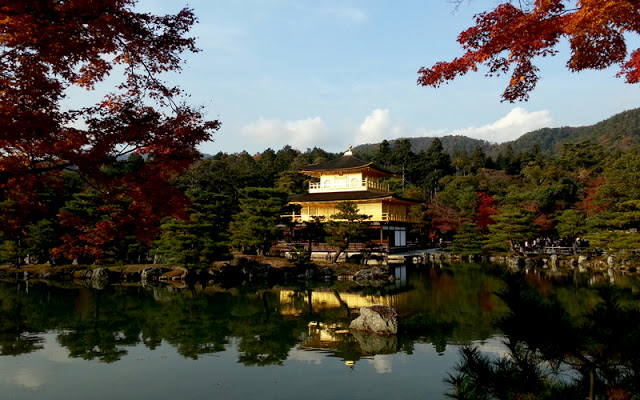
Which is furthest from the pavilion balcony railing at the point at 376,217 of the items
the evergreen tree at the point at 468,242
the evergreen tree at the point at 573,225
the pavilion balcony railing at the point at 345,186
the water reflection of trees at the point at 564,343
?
the water reflection of trees at the point at 564,343

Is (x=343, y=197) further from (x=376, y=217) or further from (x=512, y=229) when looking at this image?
(x=512, y=229)

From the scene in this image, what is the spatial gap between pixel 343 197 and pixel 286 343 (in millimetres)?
21964

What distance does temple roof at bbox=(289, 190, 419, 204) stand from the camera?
2992 cm

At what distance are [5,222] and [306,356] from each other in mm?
5264

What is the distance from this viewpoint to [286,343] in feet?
30.4

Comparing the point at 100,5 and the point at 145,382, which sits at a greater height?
the point at 100,5

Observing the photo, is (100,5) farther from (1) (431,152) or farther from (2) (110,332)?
(1) (431,152)

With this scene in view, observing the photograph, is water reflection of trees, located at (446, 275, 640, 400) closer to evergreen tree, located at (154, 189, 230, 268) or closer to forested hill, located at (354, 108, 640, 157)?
evergreen tree, located at (154, 189, 230, 268)

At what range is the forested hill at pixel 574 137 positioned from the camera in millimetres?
83500

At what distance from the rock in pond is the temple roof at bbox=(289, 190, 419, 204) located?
19924mm

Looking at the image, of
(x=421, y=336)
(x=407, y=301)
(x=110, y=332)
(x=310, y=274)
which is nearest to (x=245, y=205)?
(x=310, y=274)

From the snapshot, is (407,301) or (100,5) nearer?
(100,5)

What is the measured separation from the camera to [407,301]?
1407 cm

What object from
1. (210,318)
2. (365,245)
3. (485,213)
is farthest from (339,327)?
(485,213)
